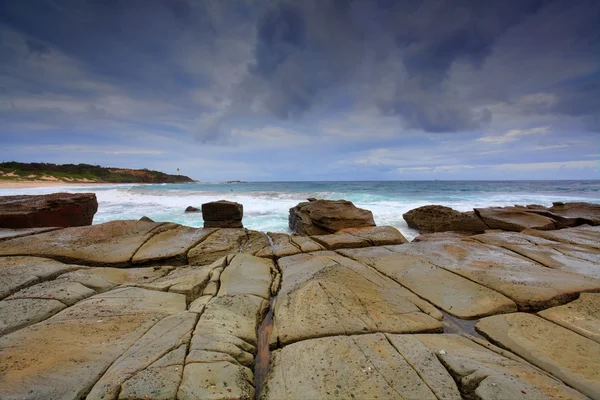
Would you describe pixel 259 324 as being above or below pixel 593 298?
below

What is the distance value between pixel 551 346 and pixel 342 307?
1.91 meters

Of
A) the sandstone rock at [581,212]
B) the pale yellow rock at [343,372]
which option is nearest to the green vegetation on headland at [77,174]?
the pale yellow rock at [343,372]

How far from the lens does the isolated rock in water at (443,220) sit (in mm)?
9586

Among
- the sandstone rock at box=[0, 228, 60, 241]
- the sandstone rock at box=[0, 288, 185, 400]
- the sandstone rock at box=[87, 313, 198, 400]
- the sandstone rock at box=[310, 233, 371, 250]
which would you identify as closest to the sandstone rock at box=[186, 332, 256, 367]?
the sandstone rock at box=[87, 313, 198, 400]

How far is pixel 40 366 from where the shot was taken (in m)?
2.01

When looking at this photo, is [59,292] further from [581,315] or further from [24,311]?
[581,315]

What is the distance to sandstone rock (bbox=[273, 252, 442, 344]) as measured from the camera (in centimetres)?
271

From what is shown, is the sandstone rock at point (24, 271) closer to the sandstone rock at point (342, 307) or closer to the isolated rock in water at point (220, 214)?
the sandstone rock at point (342, 307)

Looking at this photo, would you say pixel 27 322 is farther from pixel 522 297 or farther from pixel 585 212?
pixel 585 212

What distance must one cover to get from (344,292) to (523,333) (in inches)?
70.6

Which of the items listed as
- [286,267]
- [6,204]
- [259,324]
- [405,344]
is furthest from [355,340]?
[6,204]

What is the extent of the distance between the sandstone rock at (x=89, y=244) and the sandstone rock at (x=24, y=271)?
0.36 m

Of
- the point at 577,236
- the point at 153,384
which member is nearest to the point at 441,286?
the point at 153,384

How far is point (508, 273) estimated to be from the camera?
4.01 meters
